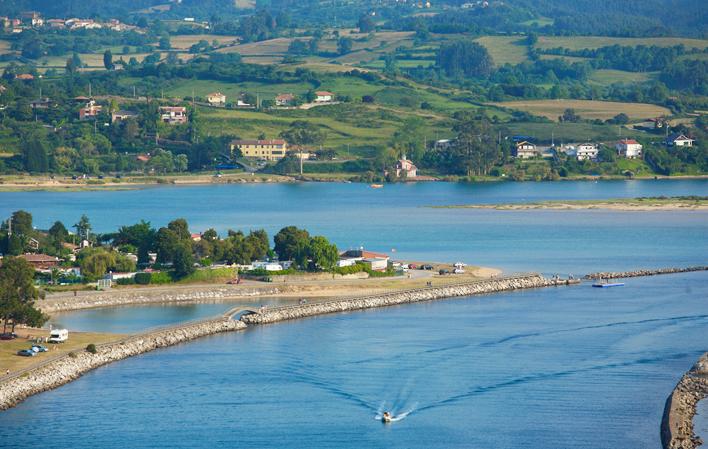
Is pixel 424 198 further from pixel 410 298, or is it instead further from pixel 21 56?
pixel 21 56

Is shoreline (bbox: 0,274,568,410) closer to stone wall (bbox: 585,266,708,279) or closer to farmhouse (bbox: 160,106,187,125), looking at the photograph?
stone wall (bbox: 585,266,708,279)

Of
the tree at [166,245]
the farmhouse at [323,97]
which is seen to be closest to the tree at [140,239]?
the tree at [166,245]

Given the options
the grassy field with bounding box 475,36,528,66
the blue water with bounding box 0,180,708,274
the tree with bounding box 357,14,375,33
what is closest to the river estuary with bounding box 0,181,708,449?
the blue water with bounding box 0,180,708,274

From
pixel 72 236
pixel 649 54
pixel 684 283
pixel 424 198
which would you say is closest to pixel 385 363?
pixel 684 283

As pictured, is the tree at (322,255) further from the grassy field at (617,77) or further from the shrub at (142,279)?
the grassy field at (617,77)

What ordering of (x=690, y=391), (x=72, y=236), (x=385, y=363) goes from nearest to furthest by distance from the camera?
1. (x=690, y=391)
2. (x=385, y=363)
3. (x=72, y=236)

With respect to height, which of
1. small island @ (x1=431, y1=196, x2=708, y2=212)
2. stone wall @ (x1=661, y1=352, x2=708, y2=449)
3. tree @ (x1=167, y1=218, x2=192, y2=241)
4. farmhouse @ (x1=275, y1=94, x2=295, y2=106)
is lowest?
stone wall @ (x1=661, y1=352, x2=708, y2=449)

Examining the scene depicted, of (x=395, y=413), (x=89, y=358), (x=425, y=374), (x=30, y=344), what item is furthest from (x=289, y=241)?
(x=395, y=413)
